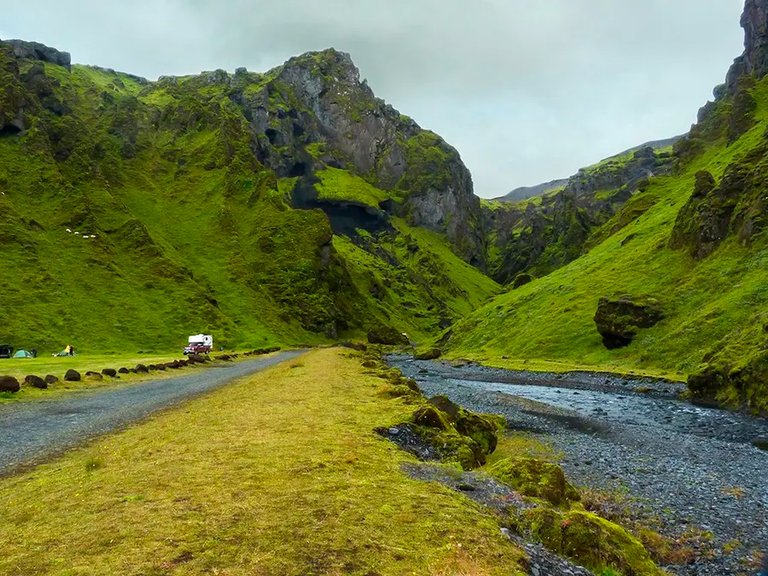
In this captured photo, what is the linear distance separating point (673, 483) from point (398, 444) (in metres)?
Answer: 13.5

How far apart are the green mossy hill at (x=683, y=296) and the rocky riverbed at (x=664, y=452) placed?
707 cm

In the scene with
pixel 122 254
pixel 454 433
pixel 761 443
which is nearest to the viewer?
pixel 454 433

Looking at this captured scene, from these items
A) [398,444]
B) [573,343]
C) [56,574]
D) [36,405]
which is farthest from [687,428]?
[573,343]

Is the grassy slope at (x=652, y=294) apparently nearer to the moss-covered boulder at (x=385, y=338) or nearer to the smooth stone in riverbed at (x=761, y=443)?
the smooth stone in riverbed at (x=761, y=443)

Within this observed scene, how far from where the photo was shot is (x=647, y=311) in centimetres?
8412

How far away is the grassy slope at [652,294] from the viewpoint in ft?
225

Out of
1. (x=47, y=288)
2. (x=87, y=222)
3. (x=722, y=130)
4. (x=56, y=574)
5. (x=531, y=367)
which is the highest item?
(x=722, y=130)

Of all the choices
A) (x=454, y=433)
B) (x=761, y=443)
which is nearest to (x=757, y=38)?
(x=761, y=443)

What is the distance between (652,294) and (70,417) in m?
90.9

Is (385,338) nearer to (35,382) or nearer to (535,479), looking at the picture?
(35,382)

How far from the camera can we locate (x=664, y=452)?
3100cm

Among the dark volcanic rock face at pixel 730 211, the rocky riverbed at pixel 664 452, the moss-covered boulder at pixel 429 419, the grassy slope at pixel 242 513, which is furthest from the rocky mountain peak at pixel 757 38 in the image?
the grassy slope at pixel 242 513

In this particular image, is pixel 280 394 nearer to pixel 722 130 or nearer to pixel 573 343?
pixel 573 343

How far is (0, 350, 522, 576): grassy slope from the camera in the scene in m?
10.1
